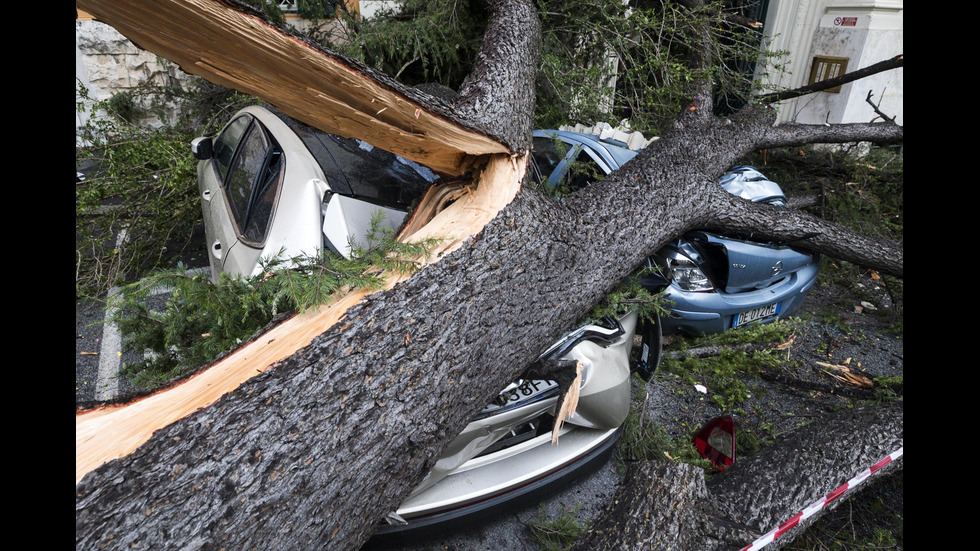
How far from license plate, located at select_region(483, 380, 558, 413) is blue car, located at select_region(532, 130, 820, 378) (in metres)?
1.34

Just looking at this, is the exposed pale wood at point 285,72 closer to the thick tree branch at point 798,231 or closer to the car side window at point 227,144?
the thick tree branch at point 798,231

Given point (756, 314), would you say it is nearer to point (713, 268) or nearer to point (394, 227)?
point (713, 268)

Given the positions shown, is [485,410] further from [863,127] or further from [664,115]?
[863,127]

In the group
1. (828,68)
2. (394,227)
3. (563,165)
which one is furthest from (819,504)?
(828,68)

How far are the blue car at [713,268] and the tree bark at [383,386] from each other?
75 cm

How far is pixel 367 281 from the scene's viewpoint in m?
1.84

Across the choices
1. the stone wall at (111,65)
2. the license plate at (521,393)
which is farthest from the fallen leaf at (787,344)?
the stone wall at (111,65)

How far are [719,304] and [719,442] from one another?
109 centimetres

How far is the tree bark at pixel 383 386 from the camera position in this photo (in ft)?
4.33

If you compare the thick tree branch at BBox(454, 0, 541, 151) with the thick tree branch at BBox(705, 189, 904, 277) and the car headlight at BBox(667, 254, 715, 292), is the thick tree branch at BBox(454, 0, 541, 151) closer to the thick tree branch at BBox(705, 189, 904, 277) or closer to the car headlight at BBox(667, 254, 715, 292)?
the thick tree branch at BBox(705, 189, 904, 277)

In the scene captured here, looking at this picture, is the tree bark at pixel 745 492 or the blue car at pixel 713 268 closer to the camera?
the tree bark at pixel 745 492

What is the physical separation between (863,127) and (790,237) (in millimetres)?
1935
